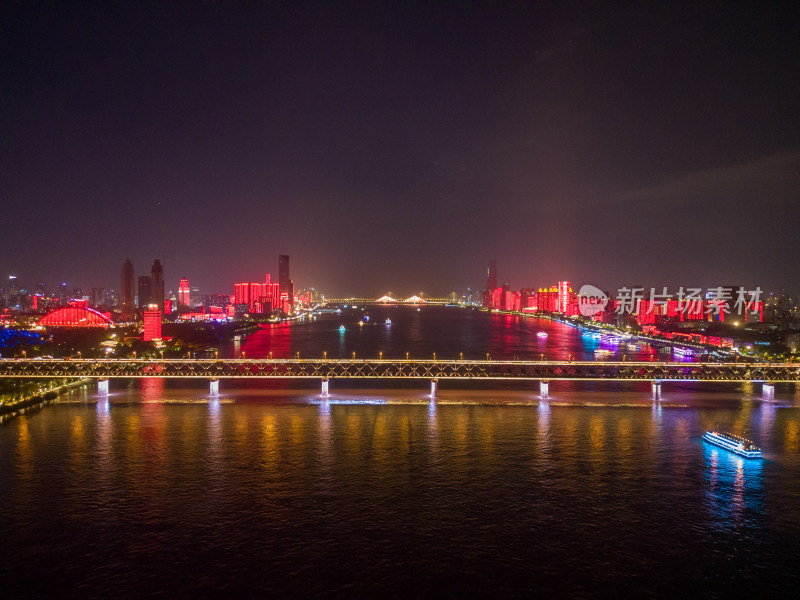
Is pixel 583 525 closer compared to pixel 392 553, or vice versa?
pixel 392 553

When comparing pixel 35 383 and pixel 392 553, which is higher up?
pixel 35 383

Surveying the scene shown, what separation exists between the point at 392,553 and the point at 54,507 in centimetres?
895

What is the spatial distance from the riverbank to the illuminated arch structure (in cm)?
4734

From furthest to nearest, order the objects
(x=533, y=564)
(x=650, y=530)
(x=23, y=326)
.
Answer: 1. (x=23, y=326)
2. (x=650, y=530)
3. (x=533, y=564)

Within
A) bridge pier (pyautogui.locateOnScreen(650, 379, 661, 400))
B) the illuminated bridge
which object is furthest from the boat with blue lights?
bridge pier (pyautogui.locateOnScreen(650, 379, 661, 400))

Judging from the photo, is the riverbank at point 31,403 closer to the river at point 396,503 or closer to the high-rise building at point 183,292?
the river at point 396,503

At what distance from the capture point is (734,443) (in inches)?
789

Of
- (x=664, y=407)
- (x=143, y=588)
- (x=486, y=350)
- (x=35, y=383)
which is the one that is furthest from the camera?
(x=486, y=350)

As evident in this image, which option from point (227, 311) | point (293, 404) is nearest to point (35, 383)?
point (293, 404)

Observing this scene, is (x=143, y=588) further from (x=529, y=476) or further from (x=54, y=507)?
(x=529, y=476)

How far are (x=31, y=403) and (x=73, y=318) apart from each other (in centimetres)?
5315

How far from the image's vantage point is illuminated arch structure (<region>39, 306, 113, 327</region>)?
74750 millimetres

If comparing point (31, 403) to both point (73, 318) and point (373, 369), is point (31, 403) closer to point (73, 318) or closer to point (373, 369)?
point (373, 369)

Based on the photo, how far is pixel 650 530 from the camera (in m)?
14.2
